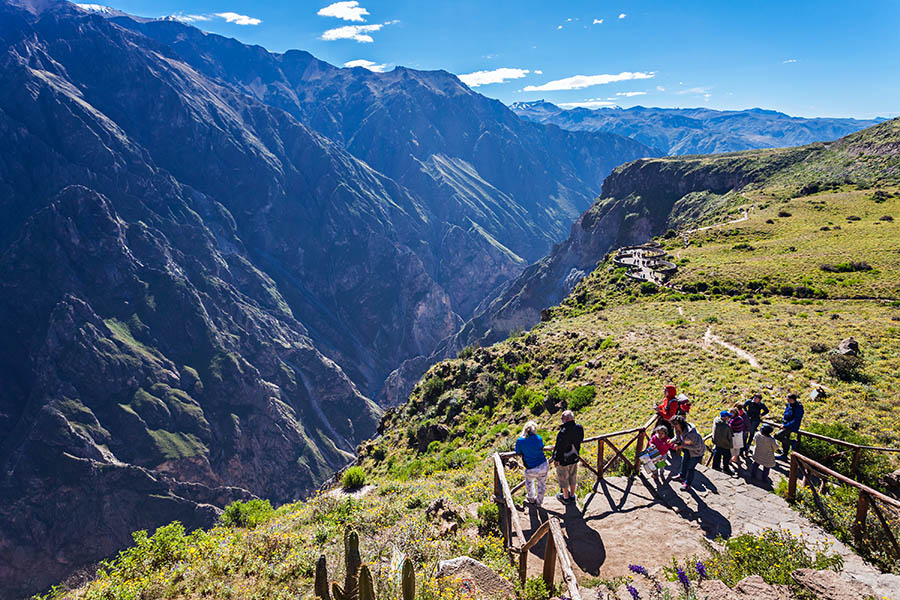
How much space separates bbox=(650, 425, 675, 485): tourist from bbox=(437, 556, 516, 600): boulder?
22.5 ft

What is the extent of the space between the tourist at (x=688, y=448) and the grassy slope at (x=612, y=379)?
6.05 meters

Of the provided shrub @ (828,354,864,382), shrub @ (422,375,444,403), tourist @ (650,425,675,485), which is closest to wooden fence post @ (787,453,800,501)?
tourist @ (650,425,675,485)

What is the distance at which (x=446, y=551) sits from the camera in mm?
10648

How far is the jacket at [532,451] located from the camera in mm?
11320

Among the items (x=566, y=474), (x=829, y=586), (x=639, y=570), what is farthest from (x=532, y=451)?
(x=829, y=586)

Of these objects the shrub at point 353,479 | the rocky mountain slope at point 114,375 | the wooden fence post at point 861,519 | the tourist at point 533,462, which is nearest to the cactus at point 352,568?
the tourist at point 533,462

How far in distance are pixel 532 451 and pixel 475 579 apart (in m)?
3.60

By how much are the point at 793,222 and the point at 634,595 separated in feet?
252

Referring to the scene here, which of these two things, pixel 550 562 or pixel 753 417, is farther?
pixel 753 417

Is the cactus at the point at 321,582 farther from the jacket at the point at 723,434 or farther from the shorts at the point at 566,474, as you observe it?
the jacket at the point at 723,434

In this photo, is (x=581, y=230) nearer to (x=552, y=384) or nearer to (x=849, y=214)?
(x=849, y=214)

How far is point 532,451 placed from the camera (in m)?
11.4

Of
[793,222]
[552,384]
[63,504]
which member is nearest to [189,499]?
[63,504]

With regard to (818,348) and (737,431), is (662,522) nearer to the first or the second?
(737,431)
